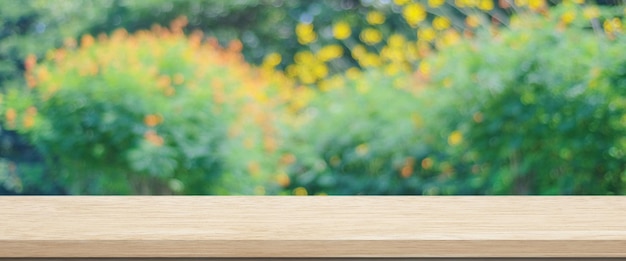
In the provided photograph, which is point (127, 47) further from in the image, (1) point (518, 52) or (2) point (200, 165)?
(1) point (518, 52)

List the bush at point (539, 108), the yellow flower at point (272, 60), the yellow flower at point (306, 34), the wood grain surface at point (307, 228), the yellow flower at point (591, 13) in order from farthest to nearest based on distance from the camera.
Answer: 1. the yellow flower at point (272, 60)
2. the yellow flower at point (306, 34)
3. the yellow flower at point (591, 13)
4. the bush at point (539, 108)
5. the wood grain surface at point (307, 228)

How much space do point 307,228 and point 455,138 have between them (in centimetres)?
Answer: 256

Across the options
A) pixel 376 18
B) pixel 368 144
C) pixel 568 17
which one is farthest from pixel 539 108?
pixel 376 18

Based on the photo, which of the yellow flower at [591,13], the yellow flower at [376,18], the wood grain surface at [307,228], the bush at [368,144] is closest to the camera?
the wood grain surface at [307,228]

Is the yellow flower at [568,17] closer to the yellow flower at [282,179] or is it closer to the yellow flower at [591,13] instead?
the yellow flower at [591,13]

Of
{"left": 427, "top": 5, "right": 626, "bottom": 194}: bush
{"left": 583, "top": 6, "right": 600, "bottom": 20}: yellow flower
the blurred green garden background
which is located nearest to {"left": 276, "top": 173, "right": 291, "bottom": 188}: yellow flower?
the blurred green garden background

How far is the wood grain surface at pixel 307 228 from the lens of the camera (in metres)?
0.83

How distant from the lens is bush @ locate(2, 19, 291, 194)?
3.47 meters

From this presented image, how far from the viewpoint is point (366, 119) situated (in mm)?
3727

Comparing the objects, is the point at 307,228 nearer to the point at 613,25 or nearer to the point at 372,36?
the point at 613,25

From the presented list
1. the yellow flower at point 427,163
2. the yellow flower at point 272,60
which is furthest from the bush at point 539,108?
the yellow flower at point 272,60

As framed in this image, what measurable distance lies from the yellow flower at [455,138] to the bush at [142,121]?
0.84 metres

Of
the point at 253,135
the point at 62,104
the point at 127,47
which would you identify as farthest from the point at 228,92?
the point at 62,104

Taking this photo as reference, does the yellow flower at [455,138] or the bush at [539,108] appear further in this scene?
the yellow flower at [455,138]
